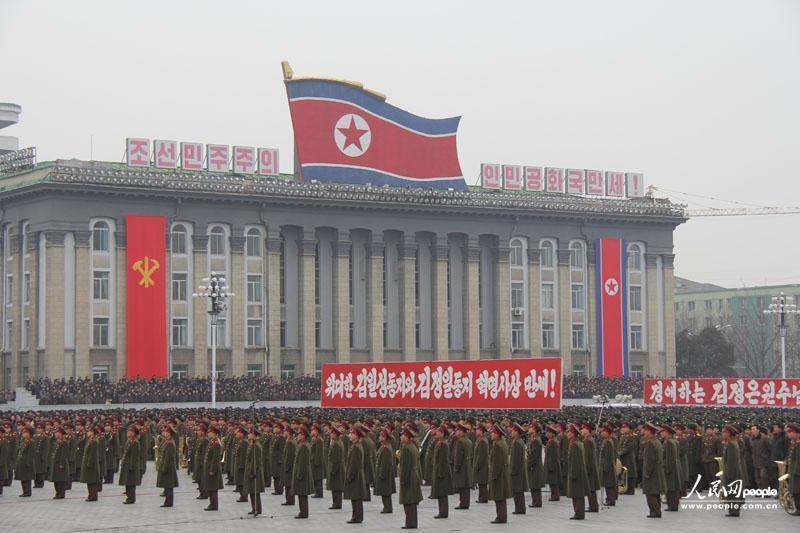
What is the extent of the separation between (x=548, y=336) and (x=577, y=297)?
11.9ft

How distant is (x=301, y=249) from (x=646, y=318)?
25.4 meters

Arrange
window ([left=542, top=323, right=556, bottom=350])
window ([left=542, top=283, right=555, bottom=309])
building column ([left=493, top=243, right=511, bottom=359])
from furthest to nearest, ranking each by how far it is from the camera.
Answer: window ([left=542, top=283, right=555, bottom=309]) → window ([left=542, top=323, right=556, bottom=350]) → building column ([left=493, top=243, right=511, bottom=359])

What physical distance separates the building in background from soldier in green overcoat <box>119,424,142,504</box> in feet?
296

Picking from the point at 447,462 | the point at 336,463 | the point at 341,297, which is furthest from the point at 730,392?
the point at 341,297

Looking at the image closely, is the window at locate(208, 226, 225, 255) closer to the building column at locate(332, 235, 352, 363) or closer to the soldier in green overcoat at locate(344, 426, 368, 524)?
the building column at locate(332, 235, 352, 363)

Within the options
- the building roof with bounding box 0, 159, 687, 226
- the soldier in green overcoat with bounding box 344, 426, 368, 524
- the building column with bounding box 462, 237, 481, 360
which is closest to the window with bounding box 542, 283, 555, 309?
the building roof with bounding box 0, 159, 687, 226

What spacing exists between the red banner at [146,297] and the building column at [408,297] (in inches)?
615

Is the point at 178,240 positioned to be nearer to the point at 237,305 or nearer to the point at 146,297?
the point at 146,297

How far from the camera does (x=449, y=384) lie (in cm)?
3556

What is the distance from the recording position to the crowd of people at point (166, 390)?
65713 mm

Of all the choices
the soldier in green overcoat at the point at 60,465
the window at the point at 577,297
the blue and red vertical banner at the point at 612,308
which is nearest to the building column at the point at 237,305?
the window at the point at 577,297

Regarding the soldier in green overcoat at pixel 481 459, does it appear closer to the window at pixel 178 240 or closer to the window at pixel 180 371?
the window at pixel 180 371

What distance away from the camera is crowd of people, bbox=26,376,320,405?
216 feet

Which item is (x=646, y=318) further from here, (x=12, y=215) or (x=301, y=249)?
(x=12, y=215)
